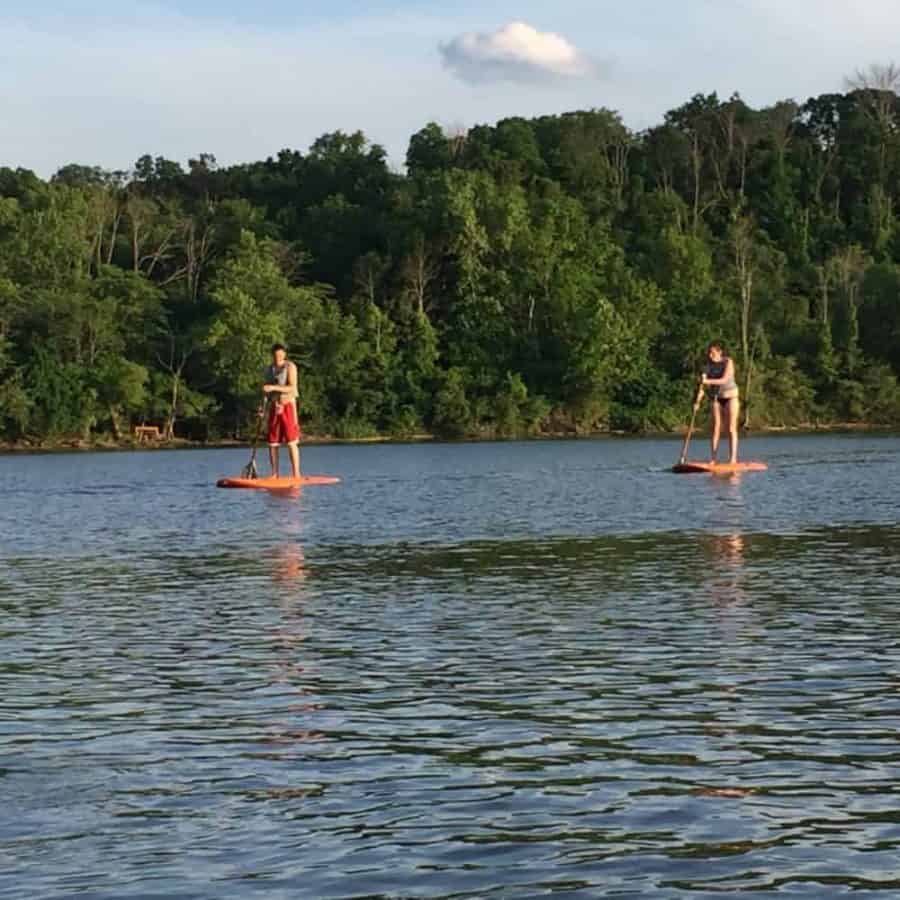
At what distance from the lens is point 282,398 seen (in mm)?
31953

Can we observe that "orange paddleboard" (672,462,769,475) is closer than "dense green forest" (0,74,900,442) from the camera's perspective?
Yes

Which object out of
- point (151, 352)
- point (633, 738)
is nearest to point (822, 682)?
point (633, 738)

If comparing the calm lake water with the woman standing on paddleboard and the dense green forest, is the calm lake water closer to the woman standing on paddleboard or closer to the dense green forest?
the woman standing on paddleboard

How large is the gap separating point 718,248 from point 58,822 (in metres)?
108

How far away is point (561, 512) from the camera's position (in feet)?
87.8

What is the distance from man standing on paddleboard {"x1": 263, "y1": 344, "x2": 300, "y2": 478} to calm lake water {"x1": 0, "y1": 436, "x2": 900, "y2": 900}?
9918 millimetres

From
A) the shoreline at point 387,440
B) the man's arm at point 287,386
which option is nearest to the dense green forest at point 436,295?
the shoreline at point 387,440

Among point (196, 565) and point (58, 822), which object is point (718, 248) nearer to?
point (196, 565)

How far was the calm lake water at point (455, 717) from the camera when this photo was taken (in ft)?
24.1

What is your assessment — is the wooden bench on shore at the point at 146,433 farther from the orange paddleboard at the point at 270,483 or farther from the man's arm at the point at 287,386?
the man's arm at the point at 287,386

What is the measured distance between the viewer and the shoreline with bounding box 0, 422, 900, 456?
83938 millimetres

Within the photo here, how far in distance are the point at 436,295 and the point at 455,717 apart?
94620 millimetres

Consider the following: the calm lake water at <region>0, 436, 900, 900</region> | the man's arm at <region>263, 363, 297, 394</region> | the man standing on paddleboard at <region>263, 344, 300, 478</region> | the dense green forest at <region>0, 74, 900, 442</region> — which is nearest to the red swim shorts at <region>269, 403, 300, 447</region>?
the man standing on paddleboard at <region>263, 344, 300, 478</region>

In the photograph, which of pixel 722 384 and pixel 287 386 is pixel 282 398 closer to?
pixel 287 386
